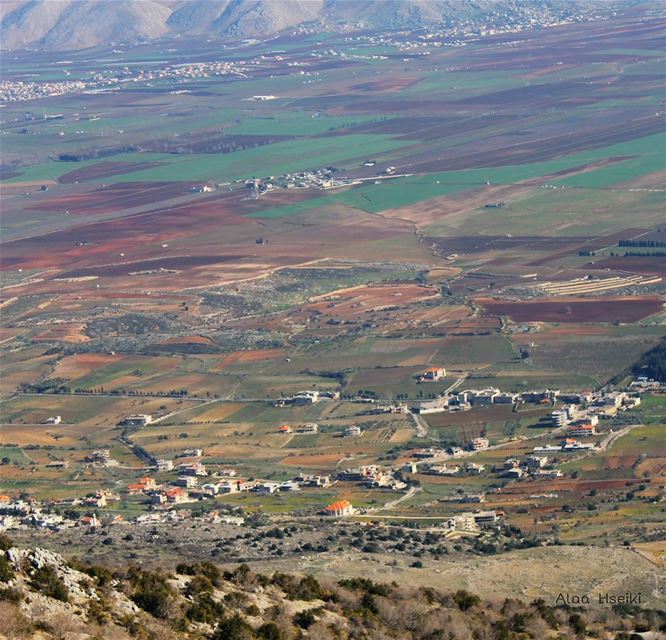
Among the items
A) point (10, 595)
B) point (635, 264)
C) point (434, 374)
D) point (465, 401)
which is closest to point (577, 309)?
point (635, 264)

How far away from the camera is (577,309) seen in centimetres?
10619

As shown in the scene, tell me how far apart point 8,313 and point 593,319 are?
43.0m

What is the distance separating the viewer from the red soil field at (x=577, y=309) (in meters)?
103

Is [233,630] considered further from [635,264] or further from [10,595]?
[635,264]

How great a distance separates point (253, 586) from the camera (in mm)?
37375

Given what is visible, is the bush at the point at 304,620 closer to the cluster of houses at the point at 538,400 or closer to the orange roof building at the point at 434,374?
the cluster of houses at the point at 538,400

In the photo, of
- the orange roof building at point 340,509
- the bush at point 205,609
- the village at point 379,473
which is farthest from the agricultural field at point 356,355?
the bush at point 205,609

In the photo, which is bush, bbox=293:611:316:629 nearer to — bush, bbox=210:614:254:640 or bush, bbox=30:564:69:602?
bush, bbox=210:614:254:640

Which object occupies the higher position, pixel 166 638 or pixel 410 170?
pixel 166 638

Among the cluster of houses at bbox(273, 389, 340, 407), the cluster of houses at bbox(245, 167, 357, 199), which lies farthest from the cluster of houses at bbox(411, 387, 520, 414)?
the cluster of houses at bbox(245, 167, 357, 199)

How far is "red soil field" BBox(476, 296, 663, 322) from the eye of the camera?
4055 inches

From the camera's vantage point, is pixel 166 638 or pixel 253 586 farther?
pixel 253 586

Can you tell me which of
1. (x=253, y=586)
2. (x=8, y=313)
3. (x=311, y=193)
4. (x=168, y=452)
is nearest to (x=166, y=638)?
(x=253, y=586)

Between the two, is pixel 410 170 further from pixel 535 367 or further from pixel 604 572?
pixel 604 572
